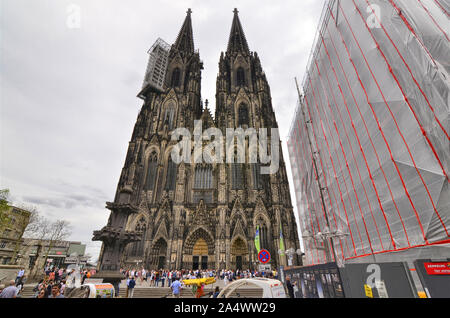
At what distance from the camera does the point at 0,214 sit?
770 inches

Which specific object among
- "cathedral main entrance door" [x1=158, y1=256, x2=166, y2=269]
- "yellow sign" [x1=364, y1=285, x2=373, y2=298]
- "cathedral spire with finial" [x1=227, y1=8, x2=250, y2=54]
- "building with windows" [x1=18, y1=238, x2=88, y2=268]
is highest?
"cathedral spire with finial" [x1=227, y1=8, x2=250, y2=54]

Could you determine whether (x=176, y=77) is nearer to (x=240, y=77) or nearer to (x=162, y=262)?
(x=240, y=77)

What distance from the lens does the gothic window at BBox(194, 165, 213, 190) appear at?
24.8m

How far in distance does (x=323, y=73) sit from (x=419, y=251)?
1057 centimetres

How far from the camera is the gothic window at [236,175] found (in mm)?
24031

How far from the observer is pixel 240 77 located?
112 feet

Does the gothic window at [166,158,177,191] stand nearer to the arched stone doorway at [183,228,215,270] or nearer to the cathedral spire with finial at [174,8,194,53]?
the arched stone doorway at [183,228,215,270]

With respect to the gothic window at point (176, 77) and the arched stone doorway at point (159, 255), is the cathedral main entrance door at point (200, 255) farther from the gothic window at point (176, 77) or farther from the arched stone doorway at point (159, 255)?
the gothic window at point (176, 77)

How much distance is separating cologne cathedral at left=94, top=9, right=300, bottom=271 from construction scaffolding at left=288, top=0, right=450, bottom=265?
385 inches

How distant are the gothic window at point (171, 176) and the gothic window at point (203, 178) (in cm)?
262

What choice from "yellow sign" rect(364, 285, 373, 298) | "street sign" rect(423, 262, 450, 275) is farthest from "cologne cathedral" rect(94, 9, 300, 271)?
"street sign" rect(423, 262, 450, 275)

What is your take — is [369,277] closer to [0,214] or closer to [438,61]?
[438,61]
